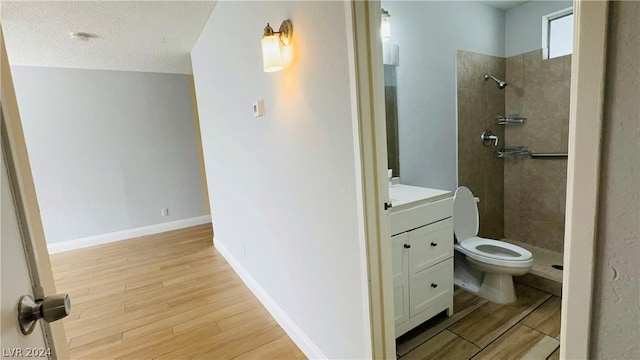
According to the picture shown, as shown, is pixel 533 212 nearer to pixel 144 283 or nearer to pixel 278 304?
pixel 278 304

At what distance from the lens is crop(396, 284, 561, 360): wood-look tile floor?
171cm

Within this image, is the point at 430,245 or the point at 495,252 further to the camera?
the point at 495,252

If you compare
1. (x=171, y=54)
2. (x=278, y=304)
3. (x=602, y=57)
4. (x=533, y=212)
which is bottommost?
(x=278, y=304)

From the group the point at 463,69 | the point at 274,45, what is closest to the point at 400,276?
the point at 274,45

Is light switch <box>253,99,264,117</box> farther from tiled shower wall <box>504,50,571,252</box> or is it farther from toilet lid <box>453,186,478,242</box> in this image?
tiled shower wall <box>504,50,571,252</box>

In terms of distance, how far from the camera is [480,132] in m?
2.75

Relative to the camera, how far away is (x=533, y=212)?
2896mm

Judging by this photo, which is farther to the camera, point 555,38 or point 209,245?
point 209,245

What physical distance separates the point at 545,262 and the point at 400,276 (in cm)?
171

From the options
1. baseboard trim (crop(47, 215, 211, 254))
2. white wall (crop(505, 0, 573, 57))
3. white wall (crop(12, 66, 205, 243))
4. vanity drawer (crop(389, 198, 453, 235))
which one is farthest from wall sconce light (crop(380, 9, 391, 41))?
baseboard trim (crop(47, 215, 211, 254))

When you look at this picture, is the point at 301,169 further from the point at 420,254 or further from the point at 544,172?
the point at 544,172

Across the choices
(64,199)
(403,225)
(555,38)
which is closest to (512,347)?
(403,225)

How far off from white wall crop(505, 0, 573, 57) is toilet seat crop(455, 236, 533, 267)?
70.7 inches

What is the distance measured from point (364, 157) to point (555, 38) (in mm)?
2686
